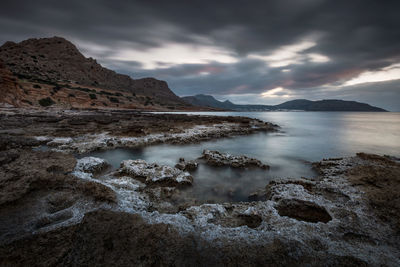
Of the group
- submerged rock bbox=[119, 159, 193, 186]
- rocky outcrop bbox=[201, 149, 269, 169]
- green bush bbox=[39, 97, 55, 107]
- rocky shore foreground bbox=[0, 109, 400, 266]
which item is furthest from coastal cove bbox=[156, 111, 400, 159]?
green bush bbox=[39, 97, 55, 107]

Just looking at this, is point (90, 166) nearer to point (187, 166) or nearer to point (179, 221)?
point (187, 166)

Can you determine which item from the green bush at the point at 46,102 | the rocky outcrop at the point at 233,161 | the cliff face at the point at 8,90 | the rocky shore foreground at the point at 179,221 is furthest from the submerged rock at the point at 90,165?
the green bush at the point at 46,102

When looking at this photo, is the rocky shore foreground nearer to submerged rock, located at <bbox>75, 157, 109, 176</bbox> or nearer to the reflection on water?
submerged rock, located at <bbox>75, 157, 109, 176</bbox>

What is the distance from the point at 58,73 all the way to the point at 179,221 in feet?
362

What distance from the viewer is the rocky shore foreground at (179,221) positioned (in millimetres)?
3275

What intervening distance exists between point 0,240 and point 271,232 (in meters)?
6.14

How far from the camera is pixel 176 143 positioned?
16.1 m

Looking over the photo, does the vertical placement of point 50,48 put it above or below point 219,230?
above

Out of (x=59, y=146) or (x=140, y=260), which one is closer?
(x=140, y=260)

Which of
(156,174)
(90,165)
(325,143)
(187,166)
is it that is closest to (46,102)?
(90,165)

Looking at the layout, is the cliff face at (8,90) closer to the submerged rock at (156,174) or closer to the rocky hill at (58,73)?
the rocky hill at (58,73)

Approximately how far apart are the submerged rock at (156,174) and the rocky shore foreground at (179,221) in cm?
6

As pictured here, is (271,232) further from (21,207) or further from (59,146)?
(59,146)

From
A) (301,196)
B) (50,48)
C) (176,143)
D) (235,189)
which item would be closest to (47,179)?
(235,189)
